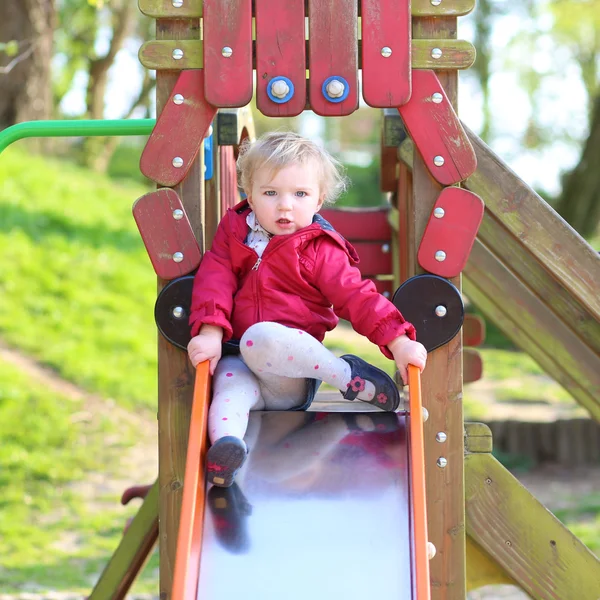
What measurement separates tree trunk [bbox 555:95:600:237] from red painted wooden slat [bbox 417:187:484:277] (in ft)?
26.6

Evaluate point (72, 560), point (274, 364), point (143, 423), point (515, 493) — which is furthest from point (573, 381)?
point (143, 423)

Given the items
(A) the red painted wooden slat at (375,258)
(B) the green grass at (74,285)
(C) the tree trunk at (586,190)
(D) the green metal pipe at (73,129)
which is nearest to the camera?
(D) the green metal pipe at (73,129)

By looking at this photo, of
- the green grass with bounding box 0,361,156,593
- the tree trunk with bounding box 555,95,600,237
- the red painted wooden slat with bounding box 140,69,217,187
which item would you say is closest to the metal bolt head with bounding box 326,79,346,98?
the red painted wooden slat with bounding box 140,69,217,187

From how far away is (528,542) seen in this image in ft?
10.2

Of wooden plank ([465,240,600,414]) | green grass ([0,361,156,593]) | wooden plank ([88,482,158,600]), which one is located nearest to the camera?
wooden plank ([88,482,158,600])

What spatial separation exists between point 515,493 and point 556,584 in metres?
0.34

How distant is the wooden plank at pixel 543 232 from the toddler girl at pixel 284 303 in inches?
20.5

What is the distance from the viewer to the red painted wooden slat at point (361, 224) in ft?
15.6

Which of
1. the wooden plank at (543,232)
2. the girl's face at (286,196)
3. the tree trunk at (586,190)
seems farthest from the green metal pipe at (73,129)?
the tree trunk at (586,190)

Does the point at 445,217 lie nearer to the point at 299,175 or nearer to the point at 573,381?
the point at 299,175

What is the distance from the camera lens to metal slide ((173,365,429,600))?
7.18ft

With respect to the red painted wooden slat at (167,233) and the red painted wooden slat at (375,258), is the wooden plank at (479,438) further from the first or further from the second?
the red painted wooden slat at (375,258)

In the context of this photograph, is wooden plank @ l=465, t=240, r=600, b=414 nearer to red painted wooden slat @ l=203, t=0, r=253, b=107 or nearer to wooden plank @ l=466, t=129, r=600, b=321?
wooden plank @ l=466, t=129, r=600, b=321

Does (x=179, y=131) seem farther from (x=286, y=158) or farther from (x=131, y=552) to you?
(x=131, y=552)
